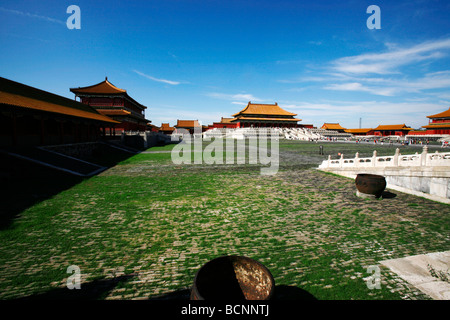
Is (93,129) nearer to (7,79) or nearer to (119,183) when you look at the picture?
(7,79)

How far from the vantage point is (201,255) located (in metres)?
4.48

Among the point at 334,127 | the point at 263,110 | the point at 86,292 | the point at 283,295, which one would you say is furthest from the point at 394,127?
the point at 86,292

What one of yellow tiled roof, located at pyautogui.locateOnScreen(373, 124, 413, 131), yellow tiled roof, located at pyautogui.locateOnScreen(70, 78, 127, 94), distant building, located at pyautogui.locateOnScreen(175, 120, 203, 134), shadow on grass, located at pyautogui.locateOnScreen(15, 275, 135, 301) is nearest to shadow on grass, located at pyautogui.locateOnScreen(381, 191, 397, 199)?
shadow on grass, located at pyautogui.locateOnScreen(15, 275, 135, 301)

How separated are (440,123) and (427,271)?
225 ft

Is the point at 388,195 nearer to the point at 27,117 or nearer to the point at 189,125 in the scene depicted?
the point at 27,117

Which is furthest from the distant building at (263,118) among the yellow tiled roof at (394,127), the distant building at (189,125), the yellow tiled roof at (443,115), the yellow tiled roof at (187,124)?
the yellow tiled roof at (443,115)

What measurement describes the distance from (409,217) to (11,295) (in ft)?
32.1

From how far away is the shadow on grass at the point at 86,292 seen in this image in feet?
10.8

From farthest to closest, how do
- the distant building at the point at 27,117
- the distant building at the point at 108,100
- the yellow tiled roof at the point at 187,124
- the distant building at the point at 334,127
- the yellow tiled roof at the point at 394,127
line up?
the distant building at the point at 334,127, the yellow tiled roof at the point at 187,124, the yellow tiled roof at the point at 394,127, the distant building at the point at 108,100, the distant building at the point at 27,117

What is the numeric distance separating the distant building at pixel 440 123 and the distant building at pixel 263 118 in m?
32.9

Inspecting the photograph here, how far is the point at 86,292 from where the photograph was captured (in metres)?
3.40

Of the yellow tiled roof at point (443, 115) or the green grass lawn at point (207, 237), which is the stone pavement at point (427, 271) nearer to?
the green grass lawn at point (207, 237)

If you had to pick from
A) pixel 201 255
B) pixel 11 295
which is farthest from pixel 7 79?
pixel 201 255

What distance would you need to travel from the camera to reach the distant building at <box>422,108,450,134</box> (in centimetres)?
4978
